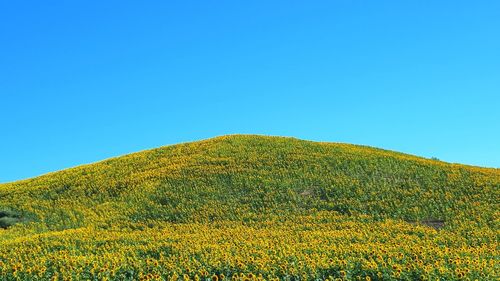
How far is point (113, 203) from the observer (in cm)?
2992

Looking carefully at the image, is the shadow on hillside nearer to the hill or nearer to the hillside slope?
the hill

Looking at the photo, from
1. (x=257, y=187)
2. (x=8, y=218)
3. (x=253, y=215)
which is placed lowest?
(x=253, y=215)

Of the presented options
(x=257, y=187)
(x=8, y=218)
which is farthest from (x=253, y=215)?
(x=8, y=218)

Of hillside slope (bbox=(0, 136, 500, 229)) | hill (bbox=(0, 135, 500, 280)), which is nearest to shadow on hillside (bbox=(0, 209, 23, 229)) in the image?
hill (bbox=(0, 135, 500, 280))

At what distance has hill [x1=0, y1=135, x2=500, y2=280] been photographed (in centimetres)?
1452

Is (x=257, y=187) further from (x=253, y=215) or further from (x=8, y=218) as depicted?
(x=8, y=218)

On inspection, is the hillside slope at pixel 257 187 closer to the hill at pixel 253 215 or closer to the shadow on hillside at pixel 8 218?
the hill at pixel 253 215

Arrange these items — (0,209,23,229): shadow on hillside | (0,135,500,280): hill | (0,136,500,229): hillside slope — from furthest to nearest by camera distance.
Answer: (0,209,23,229): shadow on hillside < (0,136,500,229): hillside slope < (0,135,500,280): hill

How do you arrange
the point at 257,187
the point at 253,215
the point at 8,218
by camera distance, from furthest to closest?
the point at 257,187
the point at 8,218
the point at 253,215

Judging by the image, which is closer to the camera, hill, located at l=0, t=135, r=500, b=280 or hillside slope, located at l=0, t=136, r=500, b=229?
hill, located at l=0, t=135, r=500, b=280

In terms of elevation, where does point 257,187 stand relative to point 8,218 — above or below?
above

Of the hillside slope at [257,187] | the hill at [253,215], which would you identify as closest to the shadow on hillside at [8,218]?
the hill at [253,215]

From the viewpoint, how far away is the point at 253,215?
2597 cm

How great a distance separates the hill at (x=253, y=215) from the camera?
572 inches
